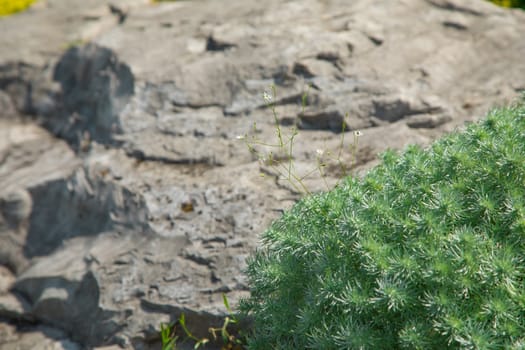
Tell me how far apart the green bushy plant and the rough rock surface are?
913 mm

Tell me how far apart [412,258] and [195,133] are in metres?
2.76

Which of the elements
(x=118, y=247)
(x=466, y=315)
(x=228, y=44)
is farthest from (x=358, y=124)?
(x=466, y=315)

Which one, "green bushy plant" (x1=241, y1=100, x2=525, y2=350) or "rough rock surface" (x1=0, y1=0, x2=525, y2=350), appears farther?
"rough rock surface" (x1=0, y1=0, x2=525, y2=350)

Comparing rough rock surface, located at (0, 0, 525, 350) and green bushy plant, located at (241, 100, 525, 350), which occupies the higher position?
green bushy plant, located at (241, 100, 525, 350)

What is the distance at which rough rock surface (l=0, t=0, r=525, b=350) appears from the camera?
3.89 meters

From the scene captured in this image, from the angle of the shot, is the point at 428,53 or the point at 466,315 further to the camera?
the point at 428,53

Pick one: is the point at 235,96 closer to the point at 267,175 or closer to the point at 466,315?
the point at 267,175

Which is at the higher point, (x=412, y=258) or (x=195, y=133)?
(x=412, y=258)

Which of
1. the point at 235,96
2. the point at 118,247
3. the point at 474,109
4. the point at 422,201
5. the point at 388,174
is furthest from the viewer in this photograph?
the point at 235,96

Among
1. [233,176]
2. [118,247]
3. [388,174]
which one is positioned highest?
[388,174]

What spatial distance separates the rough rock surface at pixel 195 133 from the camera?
3.89 meters

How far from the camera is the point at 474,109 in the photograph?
4441 mm

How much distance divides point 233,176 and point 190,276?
2.68 ft

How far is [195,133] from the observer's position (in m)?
4.78
